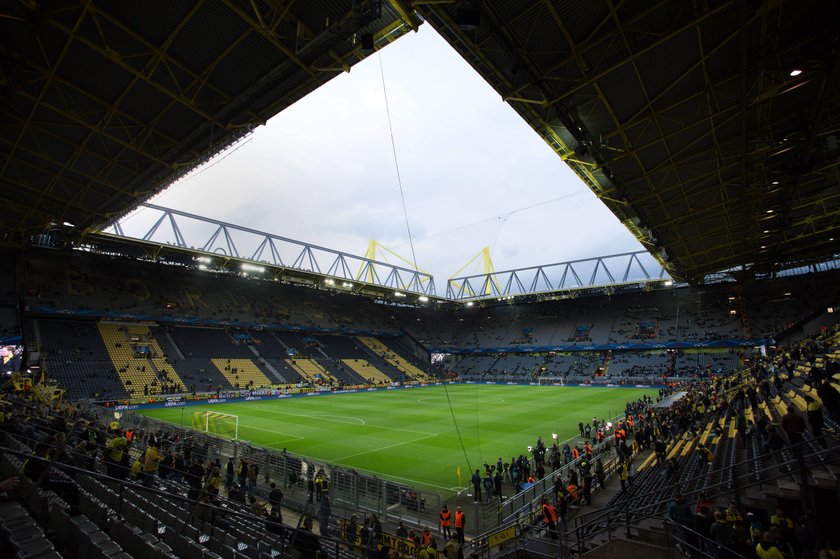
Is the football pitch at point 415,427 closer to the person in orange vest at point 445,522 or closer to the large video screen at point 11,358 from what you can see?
the person in orange vest at point 445,522

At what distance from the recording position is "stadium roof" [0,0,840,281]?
420 inches

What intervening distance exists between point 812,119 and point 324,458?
24.8 m

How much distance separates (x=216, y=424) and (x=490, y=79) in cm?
2618

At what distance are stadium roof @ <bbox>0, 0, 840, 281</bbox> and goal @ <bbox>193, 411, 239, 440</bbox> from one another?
14741mm

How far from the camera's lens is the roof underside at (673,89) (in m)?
10.7

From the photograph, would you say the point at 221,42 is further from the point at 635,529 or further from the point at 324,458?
the point at 324,458

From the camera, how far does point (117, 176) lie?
20156 millimetres

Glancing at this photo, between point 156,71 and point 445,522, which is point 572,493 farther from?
point 156,71

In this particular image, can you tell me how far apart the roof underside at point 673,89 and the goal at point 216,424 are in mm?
24367

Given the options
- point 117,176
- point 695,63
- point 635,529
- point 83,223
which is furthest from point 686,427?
point 83,223

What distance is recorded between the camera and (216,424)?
27.0m

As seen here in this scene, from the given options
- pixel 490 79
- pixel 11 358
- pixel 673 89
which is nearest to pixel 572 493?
pixel 490 79

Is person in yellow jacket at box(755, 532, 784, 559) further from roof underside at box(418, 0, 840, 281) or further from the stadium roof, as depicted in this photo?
roof underside at box(418, 0, 840, 281)

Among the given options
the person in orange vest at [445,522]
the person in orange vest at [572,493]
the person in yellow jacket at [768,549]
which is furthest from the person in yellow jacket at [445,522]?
the person in yellow jacket at [768,549]
